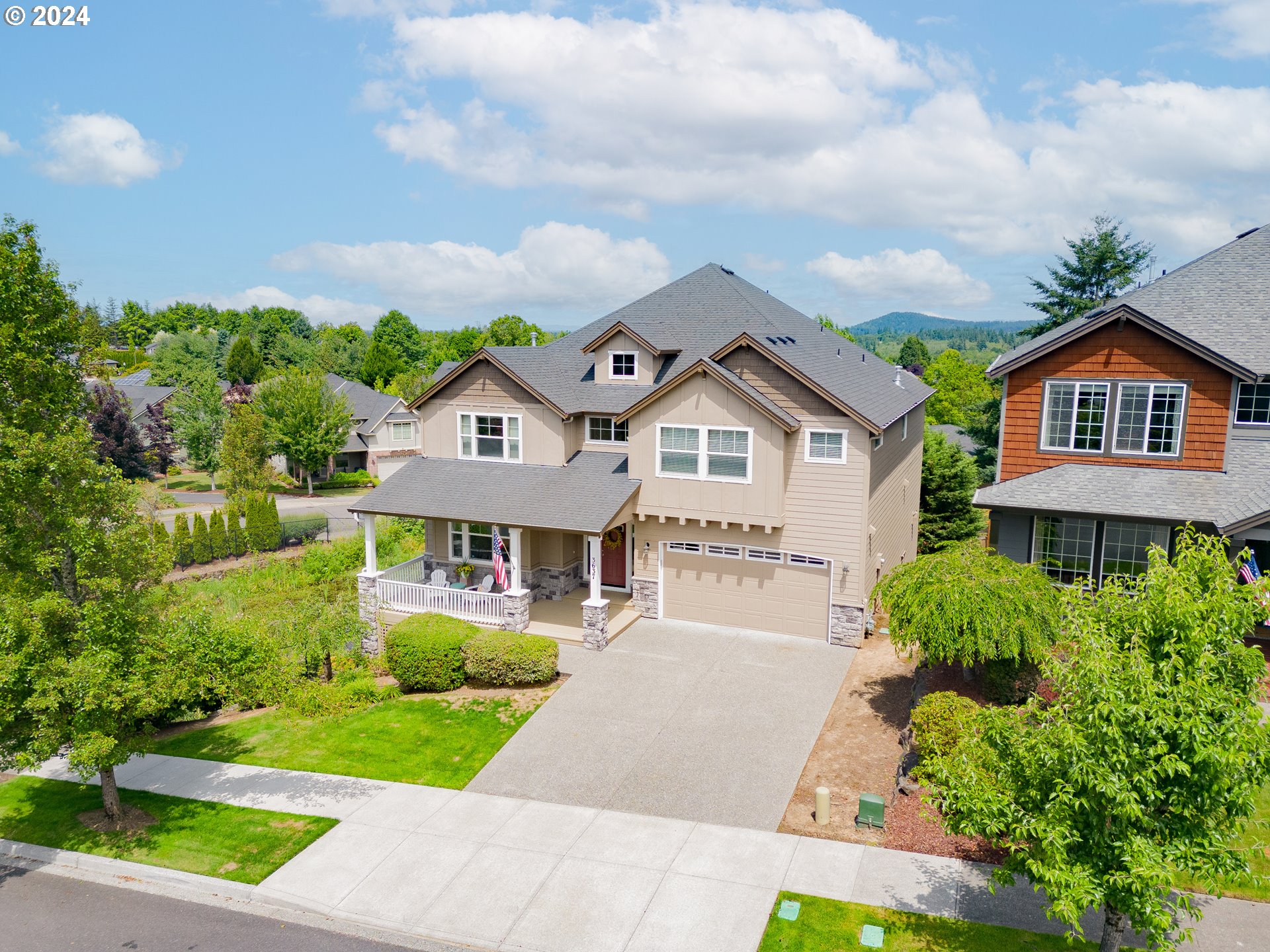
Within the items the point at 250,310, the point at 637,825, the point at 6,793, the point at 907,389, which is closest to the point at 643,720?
the point at 637,825

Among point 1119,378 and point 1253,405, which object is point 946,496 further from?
point 1253,405

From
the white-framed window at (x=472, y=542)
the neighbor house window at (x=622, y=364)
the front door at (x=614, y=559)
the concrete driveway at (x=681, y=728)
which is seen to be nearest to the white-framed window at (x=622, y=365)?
the neighbor house window at (x=622, y=364)

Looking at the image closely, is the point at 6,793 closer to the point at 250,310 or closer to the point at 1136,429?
the point at 1136,429

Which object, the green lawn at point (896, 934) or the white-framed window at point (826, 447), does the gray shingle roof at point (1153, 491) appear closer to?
the white-framed window at point (826, 447)

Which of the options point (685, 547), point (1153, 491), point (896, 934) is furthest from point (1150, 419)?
point (896, 934)

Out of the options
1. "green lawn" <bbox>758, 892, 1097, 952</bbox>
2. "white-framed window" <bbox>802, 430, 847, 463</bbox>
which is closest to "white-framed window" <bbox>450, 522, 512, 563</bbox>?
"white-framed window" <bbox>802, 430, 847, 463</bbox>
